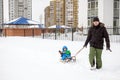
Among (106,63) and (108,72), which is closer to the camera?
(108,72)

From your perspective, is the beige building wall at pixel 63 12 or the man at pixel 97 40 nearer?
the man at pixel 97 40

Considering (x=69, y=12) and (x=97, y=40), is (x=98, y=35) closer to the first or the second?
(x=97, y=40)

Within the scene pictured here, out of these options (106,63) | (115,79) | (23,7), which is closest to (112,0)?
(106,63)

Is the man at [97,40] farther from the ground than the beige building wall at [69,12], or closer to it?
closer to it

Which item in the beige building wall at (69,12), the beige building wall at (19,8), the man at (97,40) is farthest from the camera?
the beige building wall at (69,12)

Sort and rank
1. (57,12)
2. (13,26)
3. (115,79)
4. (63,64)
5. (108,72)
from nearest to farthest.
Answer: (115,79), (108,72), (63,64), (13,26), (57,12)

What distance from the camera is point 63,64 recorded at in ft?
33.6

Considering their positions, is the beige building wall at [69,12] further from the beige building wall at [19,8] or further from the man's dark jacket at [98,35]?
the man's dark jacket at [98,35]

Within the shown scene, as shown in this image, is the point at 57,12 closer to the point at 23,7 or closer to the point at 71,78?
the point at 23,7

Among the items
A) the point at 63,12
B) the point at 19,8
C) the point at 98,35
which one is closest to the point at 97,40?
the point at 98,35

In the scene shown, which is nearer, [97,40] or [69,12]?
[97,40]

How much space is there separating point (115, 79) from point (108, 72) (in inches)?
42.8

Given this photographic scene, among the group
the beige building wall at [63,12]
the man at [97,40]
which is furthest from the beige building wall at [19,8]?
the man at [97,40]

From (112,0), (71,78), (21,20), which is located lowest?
(71,78)
